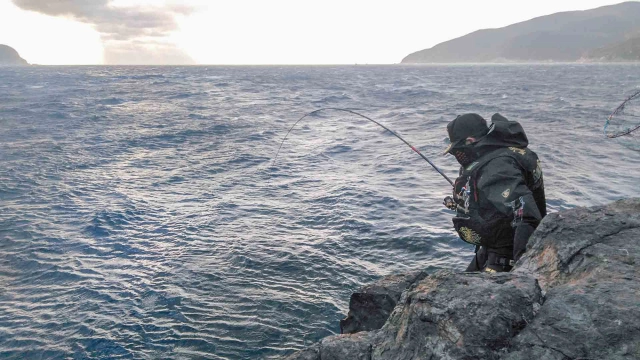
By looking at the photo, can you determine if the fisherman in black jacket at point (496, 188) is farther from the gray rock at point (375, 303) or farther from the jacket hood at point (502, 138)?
the gray rock at point (375, 303)

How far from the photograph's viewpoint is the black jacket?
12.2 feet

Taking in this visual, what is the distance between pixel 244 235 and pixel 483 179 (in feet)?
21.9

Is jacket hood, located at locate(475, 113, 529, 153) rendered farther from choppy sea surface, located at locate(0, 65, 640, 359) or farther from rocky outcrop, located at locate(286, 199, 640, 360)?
choppy sea surface, located at locate(0, 65, 640, 359)

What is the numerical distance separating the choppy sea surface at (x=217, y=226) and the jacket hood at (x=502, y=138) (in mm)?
3551

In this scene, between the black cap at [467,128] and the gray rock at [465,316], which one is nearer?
the gray rock at [465,316]

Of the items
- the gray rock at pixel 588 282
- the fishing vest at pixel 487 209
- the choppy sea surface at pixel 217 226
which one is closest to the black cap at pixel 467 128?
the fishing vest at pixel 487 209

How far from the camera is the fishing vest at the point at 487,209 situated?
157 inches

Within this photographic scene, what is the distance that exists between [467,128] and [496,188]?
77cm

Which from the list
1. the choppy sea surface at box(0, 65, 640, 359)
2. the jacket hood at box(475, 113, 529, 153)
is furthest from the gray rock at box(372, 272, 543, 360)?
the choppy sea surface at box(0, 65, 640, 359)

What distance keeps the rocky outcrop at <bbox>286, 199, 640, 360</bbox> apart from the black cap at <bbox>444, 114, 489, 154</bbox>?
1.04 meters

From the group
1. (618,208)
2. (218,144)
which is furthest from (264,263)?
(218,144)

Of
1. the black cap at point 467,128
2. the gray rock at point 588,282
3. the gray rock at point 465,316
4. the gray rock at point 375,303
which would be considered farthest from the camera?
the gray rock at point 375,303

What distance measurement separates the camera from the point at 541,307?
2732 mm

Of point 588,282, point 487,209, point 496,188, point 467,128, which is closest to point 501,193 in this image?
point 496,188
